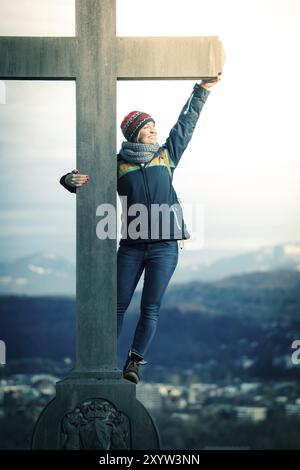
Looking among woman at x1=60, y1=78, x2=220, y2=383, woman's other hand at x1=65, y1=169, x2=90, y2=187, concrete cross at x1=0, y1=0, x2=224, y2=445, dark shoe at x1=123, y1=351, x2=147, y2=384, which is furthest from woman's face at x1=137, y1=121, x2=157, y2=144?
dark shoe at x1=123, y1=351, x2=147, y2=384

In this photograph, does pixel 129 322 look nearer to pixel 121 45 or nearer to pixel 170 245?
pixel 170 245

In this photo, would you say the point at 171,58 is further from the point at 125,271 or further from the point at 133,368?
the point at 133,368

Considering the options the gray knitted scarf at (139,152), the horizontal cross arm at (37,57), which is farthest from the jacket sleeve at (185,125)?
the horizontal cross arm at (37,57)

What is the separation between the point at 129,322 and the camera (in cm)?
529

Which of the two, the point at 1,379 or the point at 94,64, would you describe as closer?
the point at 94,64

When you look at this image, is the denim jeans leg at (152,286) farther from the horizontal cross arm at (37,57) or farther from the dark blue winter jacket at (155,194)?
the horizontal cross arm at (37,57)

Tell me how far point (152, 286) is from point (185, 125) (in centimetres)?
82

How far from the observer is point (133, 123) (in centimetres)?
451

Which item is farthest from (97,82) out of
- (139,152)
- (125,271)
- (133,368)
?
(133,368)

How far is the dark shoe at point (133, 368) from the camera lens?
14.6ft
